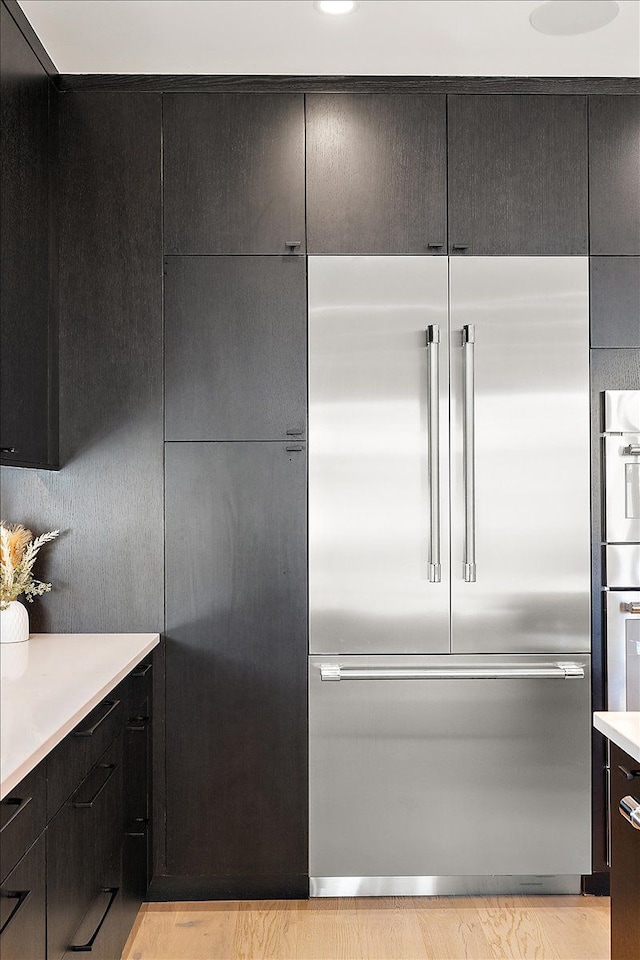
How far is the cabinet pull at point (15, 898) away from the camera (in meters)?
1.52

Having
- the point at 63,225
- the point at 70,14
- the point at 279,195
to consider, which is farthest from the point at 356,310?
the point at 70,14

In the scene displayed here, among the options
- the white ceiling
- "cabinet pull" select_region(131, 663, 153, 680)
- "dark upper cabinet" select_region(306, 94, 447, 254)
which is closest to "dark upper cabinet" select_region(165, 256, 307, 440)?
"dark upper cabinet" select_region(306, 94, 447, 254)

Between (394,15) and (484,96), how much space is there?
544 millimetres

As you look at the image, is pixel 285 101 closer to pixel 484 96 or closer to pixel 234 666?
pixel 484 96

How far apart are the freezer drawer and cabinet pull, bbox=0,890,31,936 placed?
139 cm

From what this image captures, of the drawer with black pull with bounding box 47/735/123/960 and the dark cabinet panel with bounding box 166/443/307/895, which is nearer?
the drawer with black pull with bounding box 47/735/123/960

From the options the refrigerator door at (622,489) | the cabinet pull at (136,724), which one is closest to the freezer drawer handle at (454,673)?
the refrigerator door at (622,489)

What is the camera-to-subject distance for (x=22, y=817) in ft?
5.30

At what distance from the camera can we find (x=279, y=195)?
294 cm

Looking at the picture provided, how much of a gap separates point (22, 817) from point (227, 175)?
7.00 feet

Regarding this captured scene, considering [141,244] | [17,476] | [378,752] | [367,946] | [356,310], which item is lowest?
[367,946]

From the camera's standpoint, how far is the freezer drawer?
9.56 feet

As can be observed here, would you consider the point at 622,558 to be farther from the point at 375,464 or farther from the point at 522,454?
the point at 375,464

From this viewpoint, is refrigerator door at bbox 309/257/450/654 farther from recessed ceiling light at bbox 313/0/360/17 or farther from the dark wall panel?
recessed ceiling light at bbox 313/0/360/17
